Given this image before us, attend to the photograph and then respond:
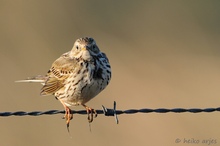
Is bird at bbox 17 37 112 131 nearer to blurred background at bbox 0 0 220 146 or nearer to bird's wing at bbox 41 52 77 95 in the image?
bird's wing at bbox 41 52 77 95

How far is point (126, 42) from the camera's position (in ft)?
58.3

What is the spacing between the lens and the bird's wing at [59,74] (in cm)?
990

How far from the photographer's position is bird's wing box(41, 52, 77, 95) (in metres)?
9.90

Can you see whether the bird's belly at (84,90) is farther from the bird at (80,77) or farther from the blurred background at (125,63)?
the blurred background at (125,63)

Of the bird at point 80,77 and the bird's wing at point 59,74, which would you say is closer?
the bird at point 80,77

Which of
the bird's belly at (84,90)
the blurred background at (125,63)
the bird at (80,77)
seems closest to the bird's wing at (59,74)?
the bird at (80,77)

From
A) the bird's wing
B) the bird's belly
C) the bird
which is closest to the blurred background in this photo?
the bird's wing

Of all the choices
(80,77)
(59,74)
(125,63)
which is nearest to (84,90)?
(80,77)

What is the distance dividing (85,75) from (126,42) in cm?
822

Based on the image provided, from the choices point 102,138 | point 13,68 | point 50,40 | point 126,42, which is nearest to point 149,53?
point 126,42

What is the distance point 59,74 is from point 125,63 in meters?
6.40

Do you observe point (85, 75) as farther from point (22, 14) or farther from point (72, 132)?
point (22, 14)

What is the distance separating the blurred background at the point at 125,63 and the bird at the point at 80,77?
3.39 meters

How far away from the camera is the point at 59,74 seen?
33.1 ft
